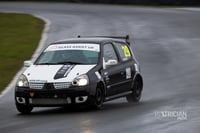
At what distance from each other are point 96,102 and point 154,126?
2.85m

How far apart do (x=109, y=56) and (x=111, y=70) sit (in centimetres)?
43

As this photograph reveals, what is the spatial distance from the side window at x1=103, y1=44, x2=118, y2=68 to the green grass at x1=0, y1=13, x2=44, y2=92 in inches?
164

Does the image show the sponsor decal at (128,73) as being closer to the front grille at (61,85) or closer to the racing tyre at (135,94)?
the racing tyre at (135,94)

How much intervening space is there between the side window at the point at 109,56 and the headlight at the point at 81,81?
969mm

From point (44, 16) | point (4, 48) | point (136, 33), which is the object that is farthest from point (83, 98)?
point (44, 16)

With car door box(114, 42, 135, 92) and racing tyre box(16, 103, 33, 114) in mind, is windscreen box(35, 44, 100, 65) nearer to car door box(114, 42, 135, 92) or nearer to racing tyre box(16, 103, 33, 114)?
car door box(114, 42, 135, 92)

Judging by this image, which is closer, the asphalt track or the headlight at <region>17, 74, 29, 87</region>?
the asphalt track

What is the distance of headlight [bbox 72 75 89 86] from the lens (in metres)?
13.8

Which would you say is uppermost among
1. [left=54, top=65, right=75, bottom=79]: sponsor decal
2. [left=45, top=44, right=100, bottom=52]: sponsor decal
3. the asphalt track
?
[left=45, top=44, right=100, bottom=52]: sponsor decal

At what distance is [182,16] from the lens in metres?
37.9

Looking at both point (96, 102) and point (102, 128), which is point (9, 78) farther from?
point (102, 128)

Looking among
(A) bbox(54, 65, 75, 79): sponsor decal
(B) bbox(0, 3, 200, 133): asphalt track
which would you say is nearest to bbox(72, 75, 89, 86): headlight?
(A) bbox(54, 65, 75, 79): sponsor decal

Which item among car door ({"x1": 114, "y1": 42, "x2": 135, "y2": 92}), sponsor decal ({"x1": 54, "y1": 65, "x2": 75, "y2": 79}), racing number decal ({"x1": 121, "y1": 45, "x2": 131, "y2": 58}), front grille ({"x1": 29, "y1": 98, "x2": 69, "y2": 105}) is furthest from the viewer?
racing number decal ({"x1": 121, "y1": 45, "x2": 131, "y2": 58})

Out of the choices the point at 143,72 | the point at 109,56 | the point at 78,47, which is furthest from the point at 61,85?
the point at 143,72
